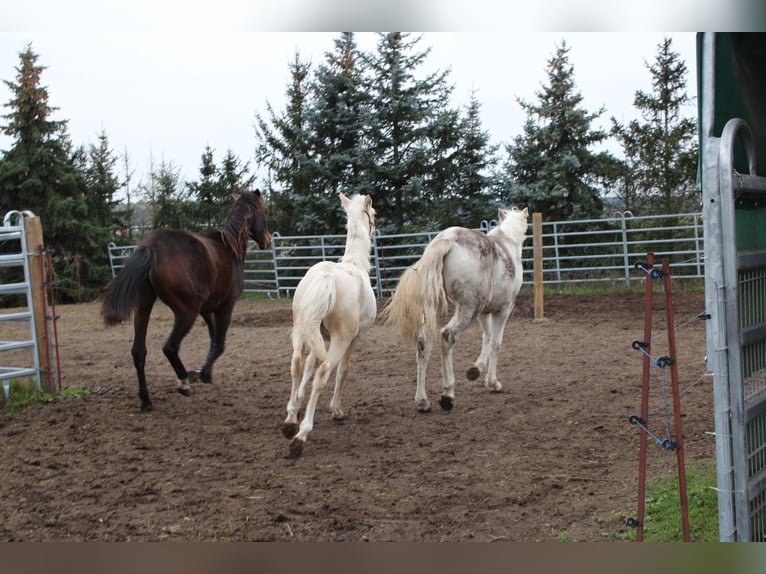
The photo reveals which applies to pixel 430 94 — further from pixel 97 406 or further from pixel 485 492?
pixel 485 492

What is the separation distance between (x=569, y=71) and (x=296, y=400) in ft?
42.3

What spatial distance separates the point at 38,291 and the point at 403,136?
10058mm

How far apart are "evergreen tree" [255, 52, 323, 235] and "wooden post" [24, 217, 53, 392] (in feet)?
29.4

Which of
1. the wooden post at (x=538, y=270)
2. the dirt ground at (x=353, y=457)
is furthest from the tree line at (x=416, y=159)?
the dirt ground at (x=353, y=457)

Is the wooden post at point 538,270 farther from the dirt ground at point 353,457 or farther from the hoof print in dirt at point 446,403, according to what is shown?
the hoof print in dirt at point 446,403

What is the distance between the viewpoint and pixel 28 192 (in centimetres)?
1731

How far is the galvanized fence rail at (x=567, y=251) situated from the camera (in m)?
12.4

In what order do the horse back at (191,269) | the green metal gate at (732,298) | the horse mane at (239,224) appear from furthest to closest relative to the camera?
1. the horse mane at (239,224)
2. the horse back at (191,269)
3. the green metal gate at (732,298)

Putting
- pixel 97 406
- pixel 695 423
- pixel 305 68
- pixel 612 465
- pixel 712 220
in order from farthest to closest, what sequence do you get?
pixel 305 68 → pixel 97 406 → pixel 695 423 → pixel 612 465 → pixel 712 220

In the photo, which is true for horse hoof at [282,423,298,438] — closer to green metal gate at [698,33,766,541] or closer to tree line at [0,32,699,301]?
green metal gate at [698,33,766,541]

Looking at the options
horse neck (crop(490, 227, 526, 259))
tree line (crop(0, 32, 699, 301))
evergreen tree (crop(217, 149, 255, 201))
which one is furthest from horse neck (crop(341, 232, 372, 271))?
evergreen tree (crop(217, 149, 255, 201))

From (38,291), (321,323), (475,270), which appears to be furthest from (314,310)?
(38,291)

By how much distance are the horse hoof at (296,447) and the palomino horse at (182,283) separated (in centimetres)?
173

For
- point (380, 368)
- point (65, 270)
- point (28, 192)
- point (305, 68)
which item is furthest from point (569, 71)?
point (28, 192)
